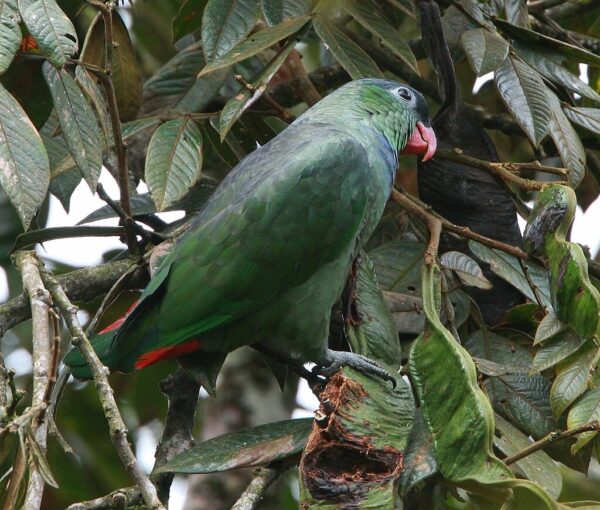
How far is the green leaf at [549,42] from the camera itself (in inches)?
93.0

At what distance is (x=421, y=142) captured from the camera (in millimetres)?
2625

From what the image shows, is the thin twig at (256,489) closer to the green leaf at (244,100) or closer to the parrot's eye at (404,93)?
the green leaf at (244,100)

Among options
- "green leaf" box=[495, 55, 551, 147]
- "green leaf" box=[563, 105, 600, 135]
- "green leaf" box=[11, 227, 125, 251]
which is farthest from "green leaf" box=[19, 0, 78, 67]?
"green leaf" box=[563, 105, 600, 135]

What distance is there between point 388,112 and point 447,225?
50 cm

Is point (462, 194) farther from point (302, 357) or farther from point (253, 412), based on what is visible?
point (253, 412)

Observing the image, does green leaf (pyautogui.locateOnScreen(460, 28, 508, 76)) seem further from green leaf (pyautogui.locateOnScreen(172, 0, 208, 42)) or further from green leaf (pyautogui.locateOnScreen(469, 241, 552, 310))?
green leaf (pyautogui.locateOnScreen(172, 0, 208, 42))

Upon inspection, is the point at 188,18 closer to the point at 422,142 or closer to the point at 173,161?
the point at 173,161

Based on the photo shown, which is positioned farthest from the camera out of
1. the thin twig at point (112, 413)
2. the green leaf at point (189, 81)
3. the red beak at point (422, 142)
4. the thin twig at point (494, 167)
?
the green leaf at point (189, 81)

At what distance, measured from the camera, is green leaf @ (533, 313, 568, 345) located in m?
1.88

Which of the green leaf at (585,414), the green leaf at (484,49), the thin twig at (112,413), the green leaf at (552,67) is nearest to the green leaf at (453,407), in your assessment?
the green leaf at (585,414)

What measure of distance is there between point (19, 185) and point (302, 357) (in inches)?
38.9

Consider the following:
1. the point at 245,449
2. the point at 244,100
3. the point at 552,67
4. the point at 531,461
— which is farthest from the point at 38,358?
the point at 552,67

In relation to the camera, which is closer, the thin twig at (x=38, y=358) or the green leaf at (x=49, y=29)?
the thin twig at (x=38, y=358)

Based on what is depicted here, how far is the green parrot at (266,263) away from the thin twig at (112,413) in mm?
407
